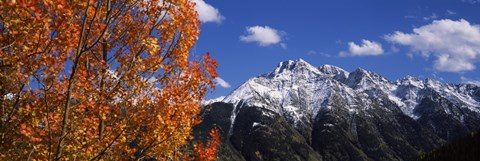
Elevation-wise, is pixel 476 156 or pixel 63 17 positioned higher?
pixel 476 156

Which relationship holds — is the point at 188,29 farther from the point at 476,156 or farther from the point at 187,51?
the point at 476,156

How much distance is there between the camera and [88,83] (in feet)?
45.2

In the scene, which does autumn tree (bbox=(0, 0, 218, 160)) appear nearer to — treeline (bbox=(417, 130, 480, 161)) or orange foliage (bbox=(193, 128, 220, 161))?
orange foliage (bbox=(193, 128, 220, 161))

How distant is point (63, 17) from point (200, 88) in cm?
545

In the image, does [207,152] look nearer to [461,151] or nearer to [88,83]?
[88,83]

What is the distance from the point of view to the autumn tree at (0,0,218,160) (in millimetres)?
11047

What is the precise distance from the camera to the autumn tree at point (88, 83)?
11.0 metres

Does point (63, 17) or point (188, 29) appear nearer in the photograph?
point (63, 17)

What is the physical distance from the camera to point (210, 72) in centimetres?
1571

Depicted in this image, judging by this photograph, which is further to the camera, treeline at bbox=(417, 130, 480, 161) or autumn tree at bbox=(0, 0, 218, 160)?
treeline at bbox=(417, 130, 480, 161)

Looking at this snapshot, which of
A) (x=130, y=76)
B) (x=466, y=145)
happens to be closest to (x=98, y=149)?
(x=130, y=76)

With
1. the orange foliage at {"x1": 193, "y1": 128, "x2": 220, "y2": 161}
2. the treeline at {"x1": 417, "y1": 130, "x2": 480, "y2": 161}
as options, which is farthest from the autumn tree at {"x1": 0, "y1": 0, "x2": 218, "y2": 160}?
the treeline at {"x1": 417, "y1": 130, "x2": 480, "y2": 161}

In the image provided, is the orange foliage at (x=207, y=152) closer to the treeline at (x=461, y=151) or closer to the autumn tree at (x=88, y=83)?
the autumn tree at (x=88, y=83)

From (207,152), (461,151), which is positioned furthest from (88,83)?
(461,151)
